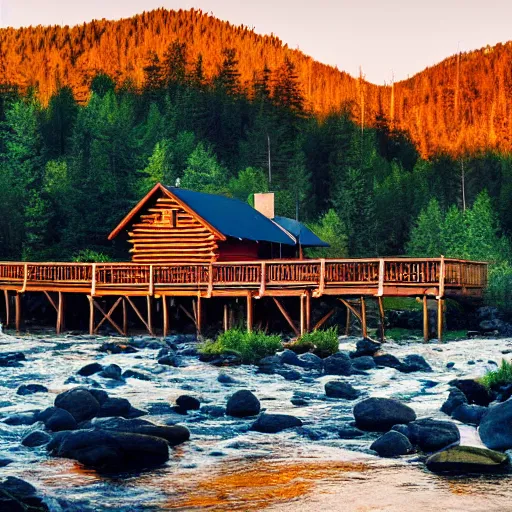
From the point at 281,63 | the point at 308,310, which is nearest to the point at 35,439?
the point at 308,310

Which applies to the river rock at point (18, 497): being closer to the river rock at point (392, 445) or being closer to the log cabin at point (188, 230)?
the river rock at point (392, 445)

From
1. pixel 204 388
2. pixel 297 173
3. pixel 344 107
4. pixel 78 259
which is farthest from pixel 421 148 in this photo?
pixel 204 388

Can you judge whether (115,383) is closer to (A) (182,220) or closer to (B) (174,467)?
(B) (174,467)

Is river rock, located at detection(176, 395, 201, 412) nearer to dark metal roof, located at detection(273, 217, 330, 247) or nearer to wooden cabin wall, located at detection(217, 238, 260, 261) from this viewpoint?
wooden cabin wall, located at detection(217, 238, 260, 261)

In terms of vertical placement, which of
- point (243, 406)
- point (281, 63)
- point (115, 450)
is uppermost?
point (281, 63)

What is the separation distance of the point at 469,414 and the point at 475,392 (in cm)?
259

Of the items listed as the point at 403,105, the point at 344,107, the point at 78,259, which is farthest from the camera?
the point at 403,105

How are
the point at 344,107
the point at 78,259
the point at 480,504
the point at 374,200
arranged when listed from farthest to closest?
the point at 344,107
the point at 374,200
the point at 78,259
the point at 480,504

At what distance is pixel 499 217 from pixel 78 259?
4198 cm

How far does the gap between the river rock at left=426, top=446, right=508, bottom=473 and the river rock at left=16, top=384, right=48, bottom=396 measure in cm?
1054

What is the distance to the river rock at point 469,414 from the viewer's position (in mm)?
16000

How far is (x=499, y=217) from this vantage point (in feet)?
248

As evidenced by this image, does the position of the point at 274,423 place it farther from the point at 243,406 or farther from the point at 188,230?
the point at 188,230

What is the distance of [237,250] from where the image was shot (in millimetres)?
39250
